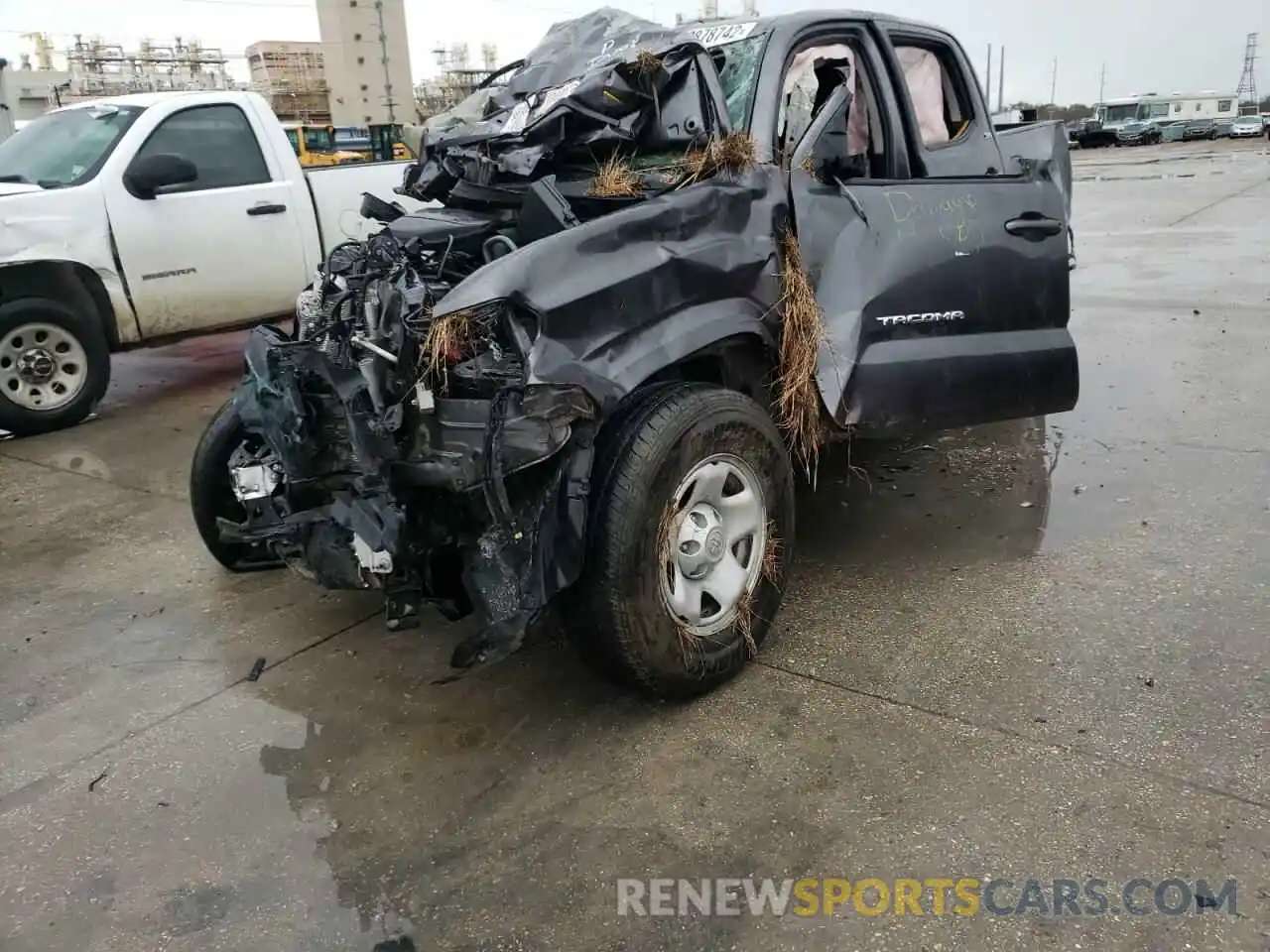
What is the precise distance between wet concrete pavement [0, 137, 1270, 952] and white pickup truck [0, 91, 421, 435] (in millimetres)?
1992

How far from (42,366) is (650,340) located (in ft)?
17.4

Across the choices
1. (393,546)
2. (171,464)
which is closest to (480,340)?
(393,546)

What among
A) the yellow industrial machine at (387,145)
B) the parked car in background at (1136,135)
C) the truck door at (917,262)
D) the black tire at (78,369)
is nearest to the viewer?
the truck door at (917,262)

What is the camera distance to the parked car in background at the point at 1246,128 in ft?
177

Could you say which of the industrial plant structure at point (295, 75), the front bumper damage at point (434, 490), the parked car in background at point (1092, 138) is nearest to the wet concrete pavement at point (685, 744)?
the front bumper damage at point (434, 490)

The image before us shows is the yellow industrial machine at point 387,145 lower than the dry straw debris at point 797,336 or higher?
higher

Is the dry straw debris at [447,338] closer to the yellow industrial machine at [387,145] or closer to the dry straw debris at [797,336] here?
the dry straw debris at [797,336]

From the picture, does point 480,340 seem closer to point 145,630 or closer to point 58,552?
point 145,630

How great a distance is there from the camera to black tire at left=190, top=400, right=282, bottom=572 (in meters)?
4.06

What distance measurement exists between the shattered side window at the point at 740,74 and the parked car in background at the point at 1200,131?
61318mm

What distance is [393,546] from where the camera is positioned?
292 cm

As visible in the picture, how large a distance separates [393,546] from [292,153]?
5868 mm

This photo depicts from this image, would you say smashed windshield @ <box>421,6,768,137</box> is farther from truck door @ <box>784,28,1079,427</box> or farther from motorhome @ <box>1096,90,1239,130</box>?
motorhome @ <box>1096,90,1239,130</box>

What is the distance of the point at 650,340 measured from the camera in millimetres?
3090
